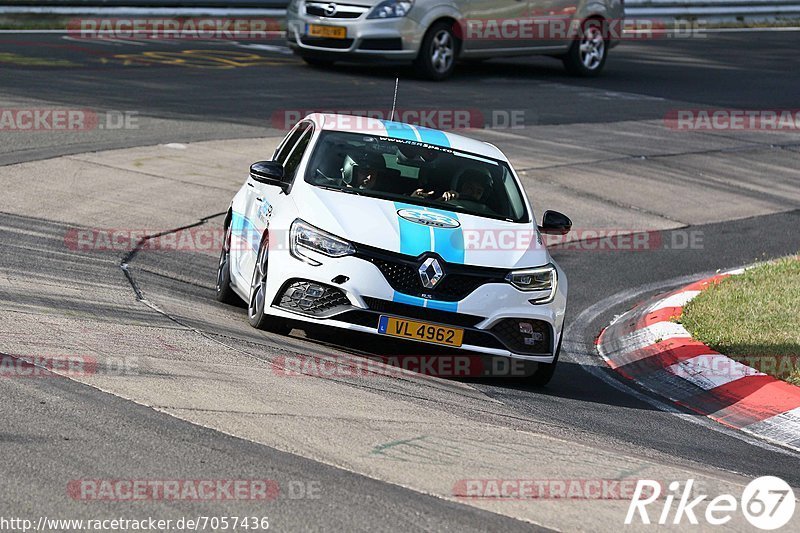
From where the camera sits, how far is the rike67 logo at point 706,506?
546cm

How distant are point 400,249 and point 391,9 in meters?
12.6

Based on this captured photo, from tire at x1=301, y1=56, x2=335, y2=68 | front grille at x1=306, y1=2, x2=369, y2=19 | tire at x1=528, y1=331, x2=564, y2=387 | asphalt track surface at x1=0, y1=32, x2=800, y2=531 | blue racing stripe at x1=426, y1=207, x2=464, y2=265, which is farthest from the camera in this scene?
tire at x1=301, y1=56, x2=335, y2=68

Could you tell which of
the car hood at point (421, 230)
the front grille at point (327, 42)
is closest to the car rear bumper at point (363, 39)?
the front grille at point (327, 42)

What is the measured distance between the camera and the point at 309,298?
7895mm

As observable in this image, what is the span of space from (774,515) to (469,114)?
42.9 feet

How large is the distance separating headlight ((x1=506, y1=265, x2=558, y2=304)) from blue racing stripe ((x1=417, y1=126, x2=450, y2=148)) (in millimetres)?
1533

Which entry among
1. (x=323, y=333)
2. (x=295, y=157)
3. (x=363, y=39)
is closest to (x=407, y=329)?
(x=323, y=333)

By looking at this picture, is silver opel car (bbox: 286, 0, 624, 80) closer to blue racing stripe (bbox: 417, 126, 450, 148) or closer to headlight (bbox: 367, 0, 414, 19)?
headlight (bbox: 367, 0, 414, 19)

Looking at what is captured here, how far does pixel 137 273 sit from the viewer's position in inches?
384

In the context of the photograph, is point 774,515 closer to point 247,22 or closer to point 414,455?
point 414,455

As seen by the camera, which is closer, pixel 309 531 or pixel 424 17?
pixel 309 531

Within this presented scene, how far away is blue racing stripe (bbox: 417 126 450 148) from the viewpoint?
9320 millimetres

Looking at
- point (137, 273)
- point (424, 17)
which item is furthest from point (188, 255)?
point (424, 17)

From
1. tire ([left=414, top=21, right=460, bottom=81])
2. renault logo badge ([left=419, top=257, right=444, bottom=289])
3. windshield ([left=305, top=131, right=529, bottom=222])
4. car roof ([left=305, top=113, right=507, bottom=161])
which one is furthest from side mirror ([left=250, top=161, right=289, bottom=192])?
tire ([left=414, top=21, right=460, bottom=81])
